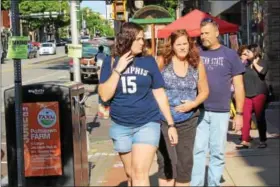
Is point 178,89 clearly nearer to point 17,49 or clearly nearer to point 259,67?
point 17,49

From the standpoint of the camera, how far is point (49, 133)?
6.78 metres

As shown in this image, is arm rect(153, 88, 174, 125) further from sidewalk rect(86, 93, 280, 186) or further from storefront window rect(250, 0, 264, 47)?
storefront window rect(250, 0, 264, 47)

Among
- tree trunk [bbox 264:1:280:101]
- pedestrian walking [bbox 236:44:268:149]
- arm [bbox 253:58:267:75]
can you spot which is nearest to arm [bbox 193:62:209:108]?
pedestrian walking [bbox 236:44:268:149]

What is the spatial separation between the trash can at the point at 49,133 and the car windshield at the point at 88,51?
68.7 feet

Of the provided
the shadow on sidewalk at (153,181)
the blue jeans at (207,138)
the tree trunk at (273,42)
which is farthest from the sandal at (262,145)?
the tree trunk at (273,42)

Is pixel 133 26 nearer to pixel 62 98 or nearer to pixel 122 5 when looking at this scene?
pixel 62 98

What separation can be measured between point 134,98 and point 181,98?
0.72m

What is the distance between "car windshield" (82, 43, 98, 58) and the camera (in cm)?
2793

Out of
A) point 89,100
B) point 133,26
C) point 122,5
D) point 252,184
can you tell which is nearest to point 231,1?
point 89,100

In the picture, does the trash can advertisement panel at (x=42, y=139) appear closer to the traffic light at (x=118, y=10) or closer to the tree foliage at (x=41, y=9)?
the traffic light at (x=118, y=10)

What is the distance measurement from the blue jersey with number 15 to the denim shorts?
0.14 feet

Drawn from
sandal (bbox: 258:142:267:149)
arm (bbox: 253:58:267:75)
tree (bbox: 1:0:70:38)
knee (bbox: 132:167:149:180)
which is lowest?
sandal (bbox: 258:142:267:149)

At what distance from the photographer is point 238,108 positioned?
628 centimetres

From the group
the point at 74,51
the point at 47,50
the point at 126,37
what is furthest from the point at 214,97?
the point at 47,50
